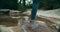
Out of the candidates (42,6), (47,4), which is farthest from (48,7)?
(42,6)

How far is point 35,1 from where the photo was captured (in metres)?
5.05

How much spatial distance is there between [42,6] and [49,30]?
7951 mm

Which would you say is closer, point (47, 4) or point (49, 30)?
point (49, 30)

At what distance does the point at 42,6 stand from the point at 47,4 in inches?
44.7

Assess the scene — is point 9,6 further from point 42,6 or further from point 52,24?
point 52,24

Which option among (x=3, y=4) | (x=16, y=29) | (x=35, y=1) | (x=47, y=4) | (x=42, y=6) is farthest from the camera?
(x=42, y=6)

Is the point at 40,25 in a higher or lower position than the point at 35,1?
lower

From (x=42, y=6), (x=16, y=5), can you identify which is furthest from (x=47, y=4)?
(x=16, y=5)

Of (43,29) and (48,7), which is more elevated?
(43,29)

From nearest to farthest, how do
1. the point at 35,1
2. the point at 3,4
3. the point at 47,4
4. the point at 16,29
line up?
the point at 35,1 < the point at 16,29 < the point at 3,4 < the point at 47,4

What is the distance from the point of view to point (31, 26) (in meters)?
5.34

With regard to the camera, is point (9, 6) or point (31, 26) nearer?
point (31, 26)

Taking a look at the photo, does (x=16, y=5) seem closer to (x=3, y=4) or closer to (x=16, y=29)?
(x=3, y=4)

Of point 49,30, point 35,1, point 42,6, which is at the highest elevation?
point 35,1
